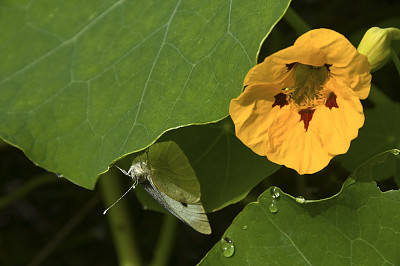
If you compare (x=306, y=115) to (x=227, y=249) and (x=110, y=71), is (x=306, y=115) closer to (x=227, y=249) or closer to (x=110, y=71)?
(x=227, y=249)

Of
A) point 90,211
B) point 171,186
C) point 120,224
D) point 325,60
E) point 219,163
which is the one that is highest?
point 325,60

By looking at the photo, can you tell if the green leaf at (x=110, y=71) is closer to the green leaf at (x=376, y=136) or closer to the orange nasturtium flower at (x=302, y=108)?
the orange nasturtium flower at (x=302, y=108)

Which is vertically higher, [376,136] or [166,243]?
[376,136]

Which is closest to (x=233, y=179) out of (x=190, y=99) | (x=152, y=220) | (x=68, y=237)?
(x=190, y=99)

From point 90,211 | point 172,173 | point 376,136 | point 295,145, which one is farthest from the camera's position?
point 90,211

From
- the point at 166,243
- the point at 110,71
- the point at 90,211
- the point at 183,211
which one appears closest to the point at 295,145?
the point at 183,211
